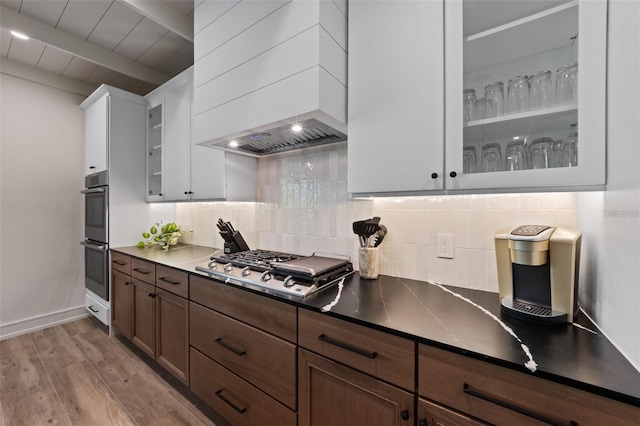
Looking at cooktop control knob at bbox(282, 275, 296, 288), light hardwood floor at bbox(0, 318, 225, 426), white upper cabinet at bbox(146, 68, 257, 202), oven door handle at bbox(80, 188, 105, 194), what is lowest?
light hardwood floor at bbox(0, 318, 225, 426)

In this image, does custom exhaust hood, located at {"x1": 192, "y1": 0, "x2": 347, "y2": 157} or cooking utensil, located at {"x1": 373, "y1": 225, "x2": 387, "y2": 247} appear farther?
cooking utensil, located at {"x1": 373, "y1": 225, "x2": 387, "y2": 247}

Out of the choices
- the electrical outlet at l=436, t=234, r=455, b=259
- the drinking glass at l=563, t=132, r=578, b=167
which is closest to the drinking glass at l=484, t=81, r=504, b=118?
the drinking glass at l=563, t=132, r=578, b=167

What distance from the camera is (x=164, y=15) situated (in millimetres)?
1927

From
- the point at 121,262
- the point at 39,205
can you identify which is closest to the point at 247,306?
the point at 121,262

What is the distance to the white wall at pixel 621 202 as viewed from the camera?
674 mm

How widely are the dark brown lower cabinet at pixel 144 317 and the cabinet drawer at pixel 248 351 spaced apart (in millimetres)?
568

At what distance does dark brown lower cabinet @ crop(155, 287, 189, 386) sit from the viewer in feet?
5.53

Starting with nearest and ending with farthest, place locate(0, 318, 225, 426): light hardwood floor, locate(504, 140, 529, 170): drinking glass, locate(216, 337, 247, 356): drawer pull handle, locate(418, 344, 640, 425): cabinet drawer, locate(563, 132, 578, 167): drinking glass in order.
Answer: locate(418, 344, 640, 425): cabinet drawer
locate(563, 132, 578, 167): drinking glass
locate(504, 140, 529, 170): drinking glass
locate(216, 337, 247, 356): drawer pull handle
locate(0, 318, 225, 426): light hardwood floor

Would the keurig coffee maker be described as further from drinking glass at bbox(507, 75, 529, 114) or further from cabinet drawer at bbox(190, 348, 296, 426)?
cabinet drawer at bbox(190, 348, 296, 426)

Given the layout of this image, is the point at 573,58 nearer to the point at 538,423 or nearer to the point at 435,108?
the point at 435,108

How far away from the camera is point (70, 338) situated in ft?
8.54

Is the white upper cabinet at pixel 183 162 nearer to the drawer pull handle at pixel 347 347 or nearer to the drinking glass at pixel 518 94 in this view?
the drawer pull handle at pixel 347 347

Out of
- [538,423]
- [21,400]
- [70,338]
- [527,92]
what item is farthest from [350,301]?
[70,338]

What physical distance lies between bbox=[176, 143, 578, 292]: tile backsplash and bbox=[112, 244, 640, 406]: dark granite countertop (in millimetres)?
146
